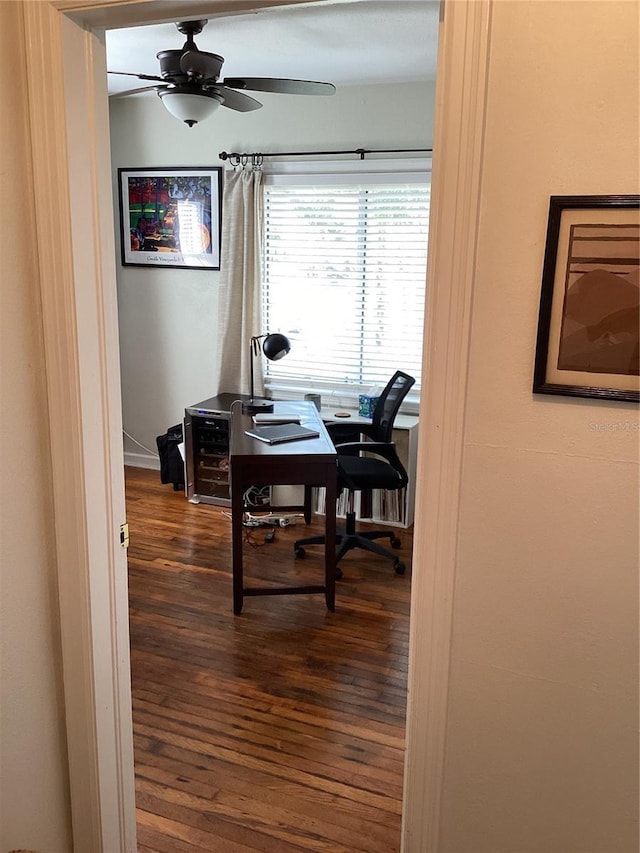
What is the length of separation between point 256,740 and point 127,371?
3.59m

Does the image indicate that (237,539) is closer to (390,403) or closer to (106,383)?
(390,403)

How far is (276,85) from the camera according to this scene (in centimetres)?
316

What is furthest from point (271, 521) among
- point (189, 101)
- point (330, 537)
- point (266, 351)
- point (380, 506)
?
point (189, 101)

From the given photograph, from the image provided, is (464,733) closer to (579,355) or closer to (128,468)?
(579,355)

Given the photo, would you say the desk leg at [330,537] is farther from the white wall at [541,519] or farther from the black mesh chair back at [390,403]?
the white wall at [541,519]

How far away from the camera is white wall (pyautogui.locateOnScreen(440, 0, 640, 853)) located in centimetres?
118

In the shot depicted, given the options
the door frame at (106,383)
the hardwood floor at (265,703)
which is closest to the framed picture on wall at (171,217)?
the hardwood floor at (265,703)

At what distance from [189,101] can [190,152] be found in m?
2.07

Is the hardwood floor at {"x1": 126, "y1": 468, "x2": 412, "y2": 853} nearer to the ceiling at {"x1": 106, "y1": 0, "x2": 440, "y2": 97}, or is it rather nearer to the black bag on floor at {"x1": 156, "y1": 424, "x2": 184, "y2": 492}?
the black bag on floor at {"x1": 156, "y1": 424, "x2": 184, "y2": 492}

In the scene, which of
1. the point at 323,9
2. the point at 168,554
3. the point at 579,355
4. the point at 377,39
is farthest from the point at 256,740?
the point at 377,39

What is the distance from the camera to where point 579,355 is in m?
1.25

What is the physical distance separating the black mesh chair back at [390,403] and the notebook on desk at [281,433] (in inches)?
20.4

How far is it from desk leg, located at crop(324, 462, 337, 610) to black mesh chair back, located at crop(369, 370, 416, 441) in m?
0.80

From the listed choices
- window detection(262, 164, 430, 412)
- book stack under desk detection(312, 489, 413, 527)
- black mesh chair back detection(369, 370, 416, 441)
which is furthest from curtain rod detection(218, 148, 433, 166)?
book stack under desk detection(312, 489, 413, 527)
